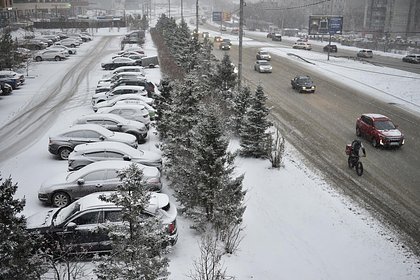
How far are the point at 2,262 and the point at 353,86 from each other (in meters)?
36.4

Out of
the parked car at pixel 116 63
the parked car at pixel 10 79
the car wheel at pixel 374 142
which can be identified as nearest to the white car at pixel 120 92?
the parked car at pixel 10 79

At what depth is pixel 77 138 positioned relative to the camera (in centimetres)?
1839

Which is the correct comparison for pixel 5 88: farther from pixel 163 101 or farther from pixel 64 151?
pixel 163 101

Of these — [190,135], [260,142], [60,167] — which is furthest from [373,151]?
[60,167]

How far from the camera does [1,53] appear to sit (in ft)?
126

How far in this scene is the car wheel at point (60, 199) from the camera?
13.9 m

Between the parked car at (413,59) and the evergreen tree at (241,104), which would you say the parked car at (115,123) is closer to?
the evergreen tree at (241,104)

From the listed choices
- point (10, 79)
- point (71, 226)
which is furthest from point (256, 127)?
point (10, 79)

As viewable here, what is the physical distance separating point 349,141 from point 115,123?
11967 mm

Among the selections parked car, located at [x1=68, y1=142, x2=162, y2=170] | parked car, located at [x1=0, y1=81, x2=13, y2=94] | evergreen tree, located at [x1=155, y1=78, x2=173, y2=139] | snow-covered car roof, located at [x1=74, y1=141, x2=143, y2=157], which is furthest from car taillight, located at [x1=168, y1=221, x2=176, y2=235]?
parked car, located at [x1=0, y1=81, x2=13, y2=94]

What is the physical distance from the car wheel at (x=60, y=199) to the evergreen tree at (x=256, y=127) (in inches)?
337

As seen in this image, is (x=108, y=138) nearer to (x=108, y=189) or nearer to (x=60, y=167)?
(x=60, y=167)

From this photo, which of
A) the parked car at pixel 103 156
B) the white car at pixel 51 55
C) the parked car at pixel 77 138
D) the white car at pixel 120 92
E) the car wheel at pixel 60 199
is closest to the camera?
the car wheel at pixel 60 199

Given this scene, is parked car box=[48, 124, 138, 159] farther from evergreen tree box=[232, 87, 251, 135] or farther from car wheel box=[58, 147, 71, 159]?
evergreen tree box=[232, 87, 251, 135]
